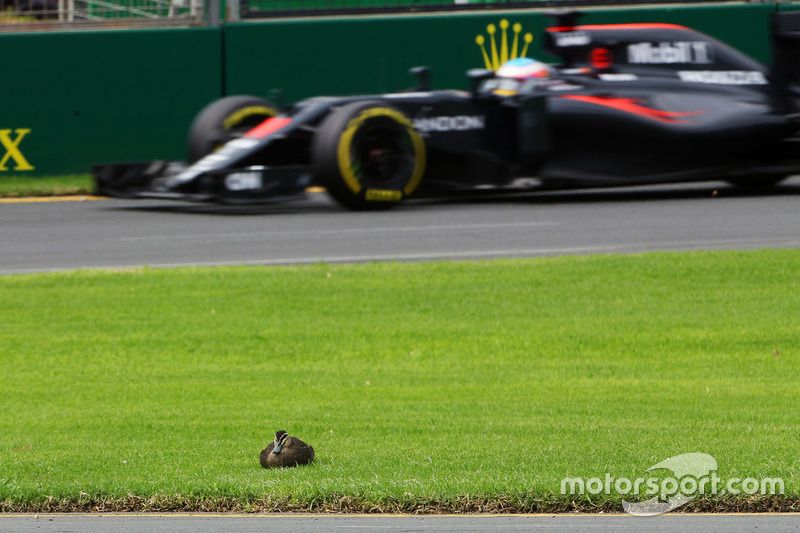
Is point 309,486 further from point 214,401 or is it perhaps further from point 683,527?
point 214,401

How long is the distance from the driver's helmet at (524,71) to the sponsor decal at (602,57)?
0.55 m

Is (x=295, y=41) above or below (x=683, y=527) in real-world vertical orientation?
above

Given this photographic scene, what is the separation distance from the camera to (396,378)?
25.3ft

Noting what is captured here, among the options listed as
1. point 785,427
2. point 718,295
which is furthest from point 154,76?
point 785,427

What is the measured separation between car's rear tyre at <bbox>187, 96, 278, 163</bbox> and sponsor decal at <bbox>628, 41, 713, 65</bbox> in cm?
440

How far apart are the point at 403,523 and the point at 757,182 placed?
12424 millimetres

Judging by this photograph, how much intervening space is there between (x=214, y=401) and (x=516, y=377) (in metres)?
1.76


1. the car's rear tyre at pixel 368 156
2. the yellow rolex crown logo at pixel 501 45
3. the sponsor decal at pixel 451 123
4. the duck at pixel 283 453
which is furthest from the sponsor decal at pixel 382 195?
the duck at pixel 283 453

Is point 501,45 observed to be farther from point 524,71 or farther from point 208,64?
point 208,64

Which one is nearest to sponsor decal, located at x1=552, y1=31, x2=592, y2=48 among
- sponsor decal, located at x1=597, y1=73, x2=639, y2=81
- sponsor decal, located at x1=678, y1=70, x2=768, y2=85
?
sponsor decal, located at x1=597, y1=73, x2=639, y2=81

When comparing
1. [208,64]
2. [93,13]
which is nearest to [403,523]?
[208,64]

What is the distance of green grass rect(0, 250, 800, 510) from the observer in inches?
207

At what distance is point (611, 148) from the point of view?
49.3ft

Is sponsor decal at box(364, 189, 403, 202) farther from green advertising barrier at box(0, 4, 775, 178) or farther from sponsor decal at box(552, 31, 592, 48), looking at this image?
green advertising barrier at box(0, 4, 775, 178)
